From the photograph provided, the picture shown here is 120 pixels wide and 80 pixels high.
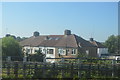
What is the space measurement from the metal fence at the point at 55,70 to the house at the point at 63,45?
53.1 feet

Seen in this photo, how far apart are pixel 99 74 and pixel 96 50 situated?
21019mm

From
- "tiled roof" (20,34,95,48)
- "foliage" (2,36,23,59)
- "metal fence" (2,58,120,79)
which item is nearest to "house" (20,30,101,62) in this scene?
"tiled roof" (20,34,95,48)

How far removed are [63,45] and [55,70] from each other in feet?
61.2

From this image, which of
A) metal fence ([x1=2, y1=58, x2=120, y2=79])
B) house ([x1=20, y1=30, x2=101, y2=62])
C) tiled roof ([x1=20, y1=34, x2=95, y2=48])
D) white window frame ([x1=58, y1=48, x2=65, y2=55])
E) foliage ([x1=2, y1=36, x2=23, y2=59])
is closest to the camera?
metal fence ([x1=2, y1=58, x2=120, y2=79])

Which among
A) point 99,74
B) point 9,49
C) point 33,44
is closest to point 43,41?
point 33,44

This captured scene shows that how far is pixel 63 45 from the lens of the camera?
2594 cm

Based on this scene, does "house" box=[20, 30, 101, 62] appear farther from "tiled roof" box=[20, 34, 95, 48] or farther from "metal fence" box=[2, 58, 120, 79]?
"metal fence" box=[2, 58, 120, 79]

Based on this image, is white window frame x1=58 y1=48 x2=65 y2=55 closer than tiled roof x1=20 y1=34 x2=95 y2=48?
No

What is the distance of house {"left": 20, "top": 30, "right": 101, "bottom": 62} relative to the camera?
2517 centimetres

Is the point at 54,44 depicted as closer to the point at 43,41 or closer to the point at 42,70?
the point at 43,41

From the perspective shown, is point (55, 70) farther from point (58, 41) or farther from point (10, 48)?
point (58, 41)

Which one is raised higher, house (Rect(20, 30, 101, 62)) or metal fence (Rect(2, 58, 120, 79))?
house (Rect(20, 30, 101, 62))

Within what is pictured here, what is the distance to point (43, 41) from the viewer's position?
28.7m

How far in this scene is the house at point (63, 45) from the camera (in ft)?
82.6
